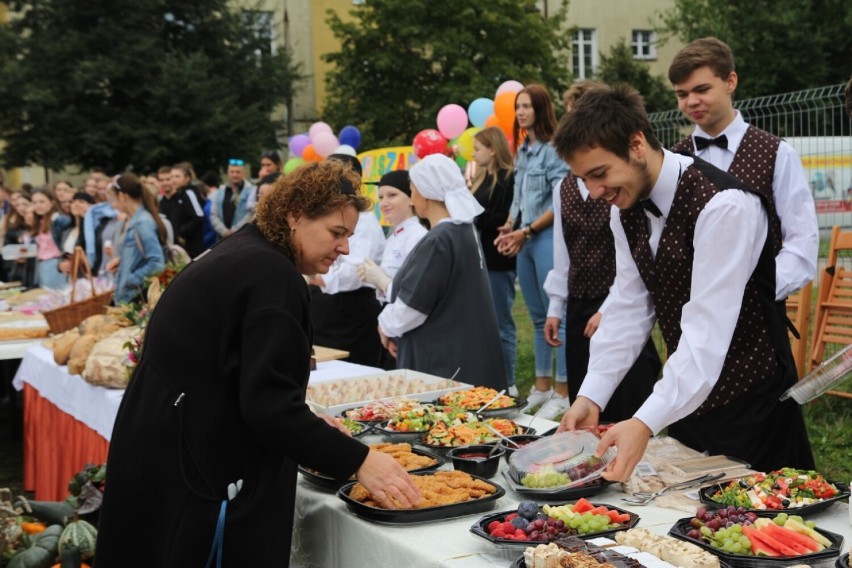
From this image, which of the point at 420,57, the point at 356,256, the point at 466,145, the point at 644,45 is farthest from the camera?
the point at 644,45

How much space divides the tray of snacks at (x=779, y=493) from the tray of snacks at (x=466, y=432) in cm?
79

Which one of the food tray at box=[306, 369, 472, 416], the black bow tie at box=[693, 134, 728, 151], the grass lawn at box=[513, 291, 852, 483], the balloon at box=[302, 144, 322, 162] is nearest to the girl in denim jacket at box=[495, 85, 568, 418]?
the grass lawn at box=[513, 291, 852, 483]

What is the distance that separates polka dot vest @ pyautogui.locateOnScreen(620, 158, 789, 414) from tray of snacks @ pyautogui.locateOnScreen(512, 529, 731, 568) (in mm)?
812

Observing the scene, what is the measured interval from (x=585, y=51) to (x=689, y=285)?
2879 cm

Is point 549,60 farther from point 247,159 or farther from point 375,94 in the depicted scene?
point 247,159

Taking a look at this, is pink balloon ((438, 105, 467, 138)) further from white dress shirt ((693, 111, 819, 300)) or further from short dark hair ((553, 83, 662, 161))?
short dark hair ((553, 83, 662, 161))

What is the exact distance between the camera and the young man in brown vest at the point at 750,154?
319 cm

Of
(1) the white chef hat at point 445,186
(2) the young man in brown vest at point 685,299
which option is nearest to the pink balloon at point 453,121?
(1) the white chef hat at point 445,186

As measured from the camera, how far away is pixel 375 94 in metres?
26.1

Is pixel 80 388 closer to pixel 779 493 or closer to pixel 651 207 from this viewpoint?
pixel 651 207

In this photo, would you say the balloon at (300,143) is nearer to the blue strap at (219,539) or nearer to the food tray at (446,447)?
the food tray at (446,447)

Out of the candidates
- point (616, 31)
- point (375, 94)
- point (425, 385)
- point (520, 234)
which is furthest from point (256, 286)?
point (616, 31)

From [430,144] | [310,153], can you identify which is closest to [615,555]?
[430,144]

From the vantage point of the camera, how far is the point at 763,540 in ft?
6.03
